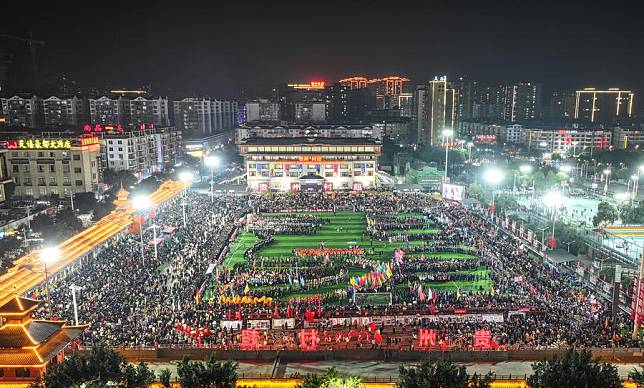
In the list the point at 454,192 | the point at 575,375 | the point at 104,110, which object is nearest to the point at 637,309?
the point at 575,375

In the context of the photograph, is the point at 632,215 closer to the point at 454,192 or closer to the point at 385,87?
the point at 454,192

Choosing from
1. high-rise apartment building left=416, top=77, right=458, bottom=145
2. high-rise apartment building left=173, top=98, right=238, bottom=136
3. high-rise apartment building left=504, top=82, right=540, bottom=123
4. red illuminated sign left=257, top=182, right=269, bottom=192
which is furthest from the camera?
high-rise apartment building left=504, top=82, right=540, bottom=123

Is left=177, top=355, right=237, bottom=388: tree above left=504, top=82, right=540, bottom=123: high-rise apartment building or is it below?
below

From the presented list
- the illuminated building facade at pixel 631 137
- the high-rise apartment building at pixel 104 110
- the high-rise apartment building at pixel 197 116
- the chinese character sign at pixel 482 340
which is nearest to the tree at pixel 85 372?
the chinese character sign at pixel 482 340

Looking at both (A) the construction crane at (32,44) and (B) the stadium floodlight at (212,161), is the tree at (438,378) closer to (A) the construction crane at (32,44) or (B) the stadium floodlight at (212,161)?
(B) the stadium floodlight at (212,161)

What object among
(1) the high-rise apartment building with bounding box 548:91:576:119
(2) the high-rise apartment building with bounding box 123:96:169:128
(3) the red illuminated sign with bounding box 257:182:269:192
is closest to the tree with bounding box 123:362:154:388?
(3) the red illuminated sign with bounding box 257:182:269:192

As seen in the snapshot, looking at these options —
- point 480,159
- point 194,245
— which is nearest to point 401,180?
point 480,159

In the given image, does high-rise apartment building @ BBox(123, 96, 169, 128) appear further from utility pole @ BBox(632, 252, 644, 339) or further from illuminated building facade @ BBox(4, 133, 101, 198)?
utility pole @ BBox(632, 252, 644, 339)
